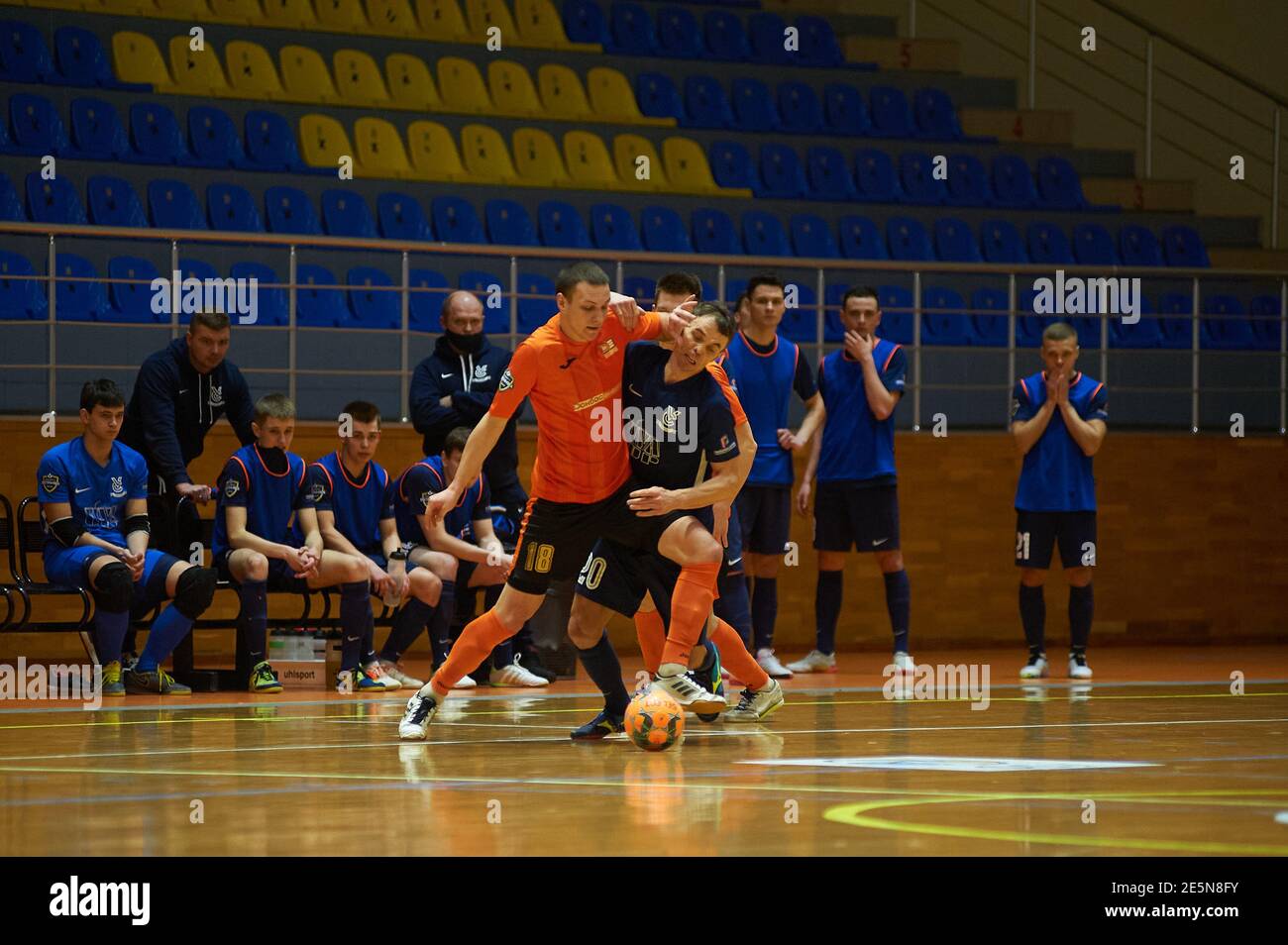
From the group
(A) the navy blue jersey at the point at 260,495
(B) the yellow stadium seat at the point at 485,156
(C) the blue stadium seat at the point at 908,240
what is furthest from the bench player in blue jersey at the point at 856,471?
(B) the yellow stadium seat at the point at 485,156

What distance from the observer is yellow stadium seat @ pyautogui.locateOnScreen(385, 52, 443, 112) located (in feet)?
54.8

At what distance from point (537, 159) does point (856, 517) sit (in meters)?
6.84

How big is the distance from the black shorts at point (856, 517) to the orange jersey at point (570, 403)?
431 cm

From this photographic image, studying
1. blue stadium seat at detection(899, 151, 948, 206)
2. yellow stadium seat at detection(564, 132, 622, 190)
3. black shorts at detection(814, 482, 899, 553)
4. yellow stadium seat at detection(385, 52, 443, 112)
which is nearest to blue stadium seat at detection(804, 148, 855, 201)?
blue stadium seat at detection(899, 151, 948, 206)

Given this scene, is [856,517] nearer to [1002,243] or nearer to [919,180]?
[1002,243]

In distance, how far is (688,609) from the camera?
22.1ft

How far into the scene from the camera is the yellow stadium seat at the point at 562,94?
56.3 ft

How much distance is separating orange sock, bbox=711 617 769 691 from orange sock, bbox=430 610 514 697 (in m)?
1.01

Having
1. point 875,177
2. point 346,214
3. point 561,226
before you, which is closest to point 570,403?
point 346,214

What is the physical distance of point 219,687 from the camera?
31.9 feet

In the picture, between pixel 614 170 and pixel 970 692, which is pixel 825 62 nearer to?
pixel 614 170

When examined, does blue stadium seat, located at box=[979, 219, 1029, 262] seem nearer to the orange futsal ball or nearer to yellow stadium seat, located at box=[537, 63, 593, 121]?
yellow stadium seat, located at box=[537, 63, 593, 121]
